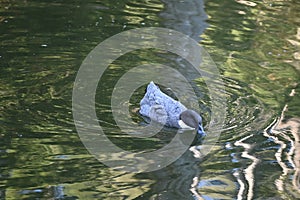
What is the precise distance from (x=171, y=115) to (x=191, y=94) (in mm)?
1052

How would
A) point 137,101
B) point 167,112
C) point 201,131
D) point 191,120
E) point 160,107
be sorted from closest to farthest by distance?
point 201,131, point 191,120, point 167,112, point 160,107, point 137,101

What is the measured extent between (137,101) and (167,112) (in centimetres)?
70

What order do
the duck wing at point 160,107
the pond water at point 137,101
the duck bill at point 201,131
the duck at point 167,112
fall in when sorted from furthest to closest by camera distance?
the duck wing at point 160,107 < the duck at point 167,112 < the duck bill at point 201,131 < the pond water at point 137,101

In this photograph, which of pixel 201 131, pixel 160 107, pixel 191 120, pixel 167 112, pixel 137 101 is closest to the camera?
pixel 201 131

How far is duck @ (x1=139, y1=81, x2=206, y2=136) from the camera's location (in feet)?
23.6

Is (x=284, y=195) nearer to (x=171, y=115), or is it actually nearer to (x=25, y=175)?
(x=171, y=115)

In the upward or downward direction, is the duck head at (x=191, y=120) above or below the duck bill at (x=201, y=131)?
above

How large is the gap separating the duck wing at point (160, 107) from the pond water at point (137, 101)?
0.14 m

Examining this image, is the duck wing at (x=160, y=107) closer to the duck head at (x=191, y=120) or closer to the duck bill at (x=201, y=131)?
the duck head at (x=191, y=120)

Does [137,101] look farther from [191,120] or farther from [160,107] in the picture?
[191,120]

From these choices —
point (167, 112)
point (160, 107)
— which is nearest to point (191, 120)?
point (167, 112)

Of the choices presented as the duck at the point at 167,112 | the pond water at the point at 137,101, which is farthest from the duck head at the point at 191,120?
the pond water at the point at 137,101

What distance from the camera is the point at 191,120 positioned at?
7188 mm

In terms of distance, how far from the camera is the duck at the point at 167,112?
23.6ft
